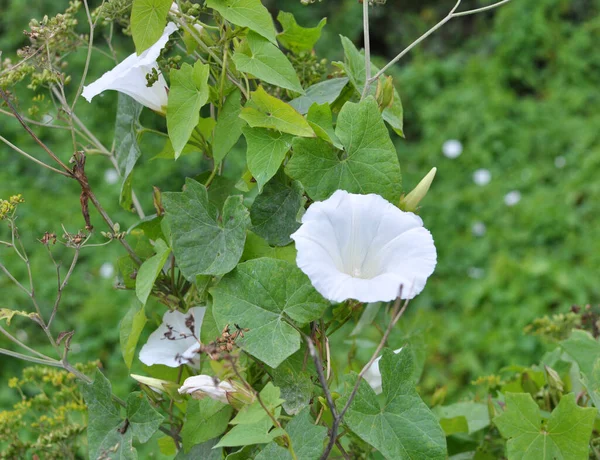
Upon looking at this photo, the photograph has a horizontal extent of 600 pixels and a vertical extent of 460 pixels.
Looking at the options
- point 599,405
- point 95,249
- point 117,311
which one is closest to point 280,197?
point 599,405

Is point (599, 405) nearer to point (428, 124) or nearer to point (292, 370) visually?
point (292, 370)

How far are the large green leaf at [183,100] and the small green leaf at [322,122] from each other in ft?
A: 0.45

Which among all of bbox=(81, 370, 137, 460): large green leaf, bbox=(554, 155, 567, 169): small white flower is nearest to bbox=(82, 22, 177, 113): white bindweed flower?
bbox=(81, 370, 137, 460): large green leaf

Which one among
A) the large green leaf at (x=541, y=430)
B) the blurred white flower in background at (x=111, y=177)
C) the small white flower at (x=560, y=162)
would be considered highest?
the large green leaf at (x=541, y=430)

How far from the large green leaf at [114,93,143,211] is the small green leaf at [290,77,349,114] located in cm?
23

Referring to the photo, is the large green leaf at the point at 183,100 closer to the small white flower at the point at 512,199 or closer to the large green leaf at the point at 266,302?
the large green leaf at the point at 266,302

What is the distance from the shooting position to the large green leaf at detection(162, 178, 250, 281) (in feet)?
2.99

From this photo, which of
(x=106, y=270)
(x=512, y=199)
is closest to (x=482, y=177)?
(x=512, y=199)

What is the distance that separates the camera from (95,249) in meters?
3.41

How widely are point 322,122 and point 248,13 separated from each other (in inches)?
6.5

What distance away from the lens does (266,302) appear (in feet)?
2.90

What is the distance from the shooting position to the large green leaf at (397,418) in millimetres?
833

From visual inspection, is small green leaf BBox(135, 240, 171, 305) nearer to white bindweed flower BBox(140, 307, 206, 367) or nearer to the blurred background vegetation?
white bindweed flower BBox(140, 307, 206, 367)

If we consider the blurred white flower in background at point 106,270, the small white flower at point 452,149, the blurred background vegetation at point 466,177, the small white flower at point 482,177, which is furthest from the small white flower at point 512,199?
the blurred white flower in background at point 106,270
